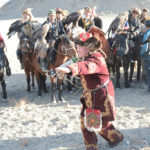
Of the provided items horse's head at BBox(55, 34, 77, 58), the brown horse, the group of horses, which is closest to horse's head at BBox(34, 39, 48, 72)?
the group of horses

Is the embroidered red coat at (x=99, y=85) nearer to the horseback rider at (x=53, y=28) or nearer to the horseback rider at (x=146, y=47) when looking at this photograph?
the horseback rider at (x=146, y=47)

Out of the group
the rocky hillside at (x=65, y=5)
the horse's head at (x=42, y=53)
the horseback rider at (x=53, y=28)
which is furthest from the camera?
the rocky hillside at (x=65, y=5)

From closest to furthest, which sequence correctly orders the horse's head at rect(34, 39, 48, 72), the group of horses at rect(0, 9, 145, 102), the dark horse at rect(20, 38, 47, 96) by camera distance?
1. the group of horses at rect(0, 9, 145, 102)
2. the horse's head at rect(34, 39, 48, 72)
3. the dark horse at rect(20, 38, 47, 96)

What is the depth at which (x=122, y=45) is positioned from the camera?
7.27m

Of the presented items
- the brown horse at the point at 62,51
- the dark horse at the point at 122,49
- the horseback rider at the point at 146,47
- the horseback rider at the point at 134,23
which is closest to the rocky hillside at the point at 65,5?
the horseback rider at the point at 134,23

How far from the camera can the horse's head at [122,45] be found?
724 centimetres

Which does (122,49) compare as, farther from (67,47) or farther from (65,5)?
(65,5)

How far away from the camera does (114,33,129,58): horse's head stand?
7242mm

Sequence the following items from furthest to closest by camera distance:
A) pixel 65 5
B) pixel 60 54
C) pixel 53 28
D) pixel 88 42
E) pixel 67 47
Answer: pixel 65 5 < pixel 53 28 < pixel 60 54 < pixel 67 47 < pixel 88 42

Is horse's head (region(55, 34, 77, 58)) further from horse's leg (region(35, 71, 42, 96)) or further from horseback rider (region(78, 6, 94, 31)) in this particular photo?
horseback rider (region(78, 6, 94, 31))

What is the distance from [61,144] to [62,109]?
1852 millimetres

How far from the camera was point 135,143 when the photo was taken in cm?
407

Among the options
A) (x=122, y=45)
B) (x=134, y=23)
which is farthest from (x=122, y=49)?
(x=134, y=23)

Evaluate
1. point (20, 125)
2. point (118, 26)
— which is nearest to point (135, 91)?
point (118, 26)
